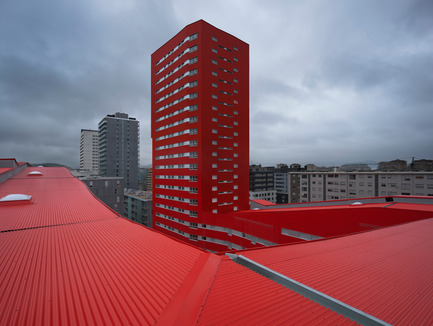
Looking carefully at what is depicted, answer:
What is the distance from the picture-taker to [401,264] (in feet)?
18.8

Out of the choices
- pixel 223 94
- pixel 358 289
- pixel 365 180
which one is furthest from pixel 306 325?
pixel 365 180

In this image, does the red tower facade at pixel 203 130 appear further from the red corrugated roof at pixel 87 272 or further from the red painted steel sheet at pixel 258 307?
the red painted steel sheet at pixel 258 307

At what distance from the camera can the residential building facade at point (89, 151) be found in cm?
11862

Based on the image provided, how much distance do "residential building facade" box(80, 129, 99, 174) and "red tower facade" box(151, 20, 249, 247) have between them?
4227 inches

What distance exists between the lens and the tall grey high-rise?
91188mm

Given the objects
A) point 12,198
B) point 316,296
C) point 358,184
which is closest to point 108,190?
point 12,198

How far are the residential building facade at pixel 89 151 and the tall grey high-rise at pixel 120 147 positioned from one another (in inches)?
1179

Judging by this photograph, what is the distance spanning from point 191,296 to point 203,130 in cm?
2663

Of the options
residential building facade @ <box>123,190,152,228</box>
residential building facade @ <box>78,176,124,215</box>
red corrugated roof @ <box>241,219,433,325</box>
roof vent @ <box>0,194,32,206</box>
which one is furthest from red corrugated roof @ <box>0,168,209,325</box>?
residential building facade @ <box>123,190,152,228</box>

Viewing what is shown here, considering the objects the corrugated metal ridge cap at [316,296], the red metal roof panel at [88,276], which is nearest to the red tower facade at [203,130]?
the red metal roof panel at [88,276]

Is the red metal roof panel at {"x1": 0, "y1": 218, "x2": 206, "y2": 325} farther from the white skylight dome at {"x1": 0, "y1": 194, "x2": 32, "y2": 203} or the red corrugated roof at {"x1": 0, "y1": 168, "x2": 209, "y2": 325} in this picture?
the white skylight dome at {"x1": 0, "y1": 194, "x2": 32, "y2": 203}

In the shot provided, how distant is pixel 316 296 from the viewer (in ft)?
12.6

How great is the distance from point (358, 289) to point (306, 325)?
2.14 metres

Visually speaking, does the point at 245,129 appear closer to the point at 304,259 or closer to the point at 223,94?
the point at 223,94
